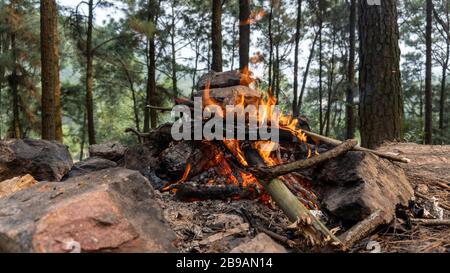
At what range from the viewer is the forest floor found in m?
2.68

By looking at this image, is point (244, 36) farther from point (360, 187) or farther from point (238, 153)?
point (360, 187)

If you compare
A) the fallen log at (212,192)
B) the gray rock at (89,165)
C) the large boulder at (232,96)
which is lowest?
the fallen log at (212,192)

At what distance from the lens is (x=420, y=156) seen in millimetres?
5250

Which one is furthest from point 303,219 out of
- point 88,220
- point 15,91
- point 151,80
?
point 15,91

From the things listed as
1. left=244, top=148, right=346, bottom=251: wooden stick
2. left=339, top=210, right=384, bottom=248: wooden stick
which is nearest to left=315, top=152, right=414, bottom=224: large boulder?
left=339, top=210, right=384, bottom=248: wooden stick

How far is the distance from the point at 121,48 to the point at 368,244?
63.4 feet

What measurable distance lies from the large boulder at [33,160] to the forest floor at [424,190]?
435cm

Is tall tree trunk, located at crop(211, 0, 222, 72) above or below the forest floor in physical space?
above

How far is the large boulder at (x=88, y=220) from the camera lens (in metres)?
2.13

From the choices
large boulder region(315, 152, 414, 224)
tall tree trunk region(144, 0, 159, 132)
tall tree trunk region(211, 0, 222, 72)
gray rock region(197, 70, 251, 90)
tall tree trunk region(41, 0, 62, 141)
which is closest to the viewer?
large boulder region(315, 152, 414, 224)

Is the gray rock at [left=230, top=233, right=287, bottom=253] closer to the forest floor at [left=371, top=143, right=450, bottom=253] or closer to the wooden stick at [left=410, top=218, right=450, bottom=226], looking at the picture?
the forest floor at [left=371, top=143, right=450, bottom=253]

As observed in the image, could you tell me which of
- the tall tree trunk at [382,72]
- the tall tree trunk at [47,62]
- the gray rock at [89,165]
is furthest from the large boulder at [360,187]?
the tall tree trunk at [47,62]

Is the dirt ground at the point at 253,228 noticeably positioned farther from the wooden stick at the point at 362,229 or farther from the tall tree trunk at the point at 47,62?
the tall tree trunk at the point at 47,62

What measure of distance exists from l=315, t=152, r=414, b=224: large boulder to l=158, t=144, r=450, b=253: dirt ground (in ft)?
0.64
